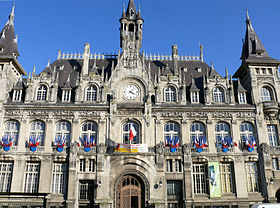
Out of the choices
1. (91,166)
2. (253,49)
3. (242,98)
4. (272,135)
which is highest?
(253,49)

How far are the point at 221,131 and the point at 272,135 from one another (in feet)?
24.2

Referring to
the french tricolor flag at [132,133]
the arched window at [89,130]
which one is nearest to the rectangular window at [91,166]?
the arched window at [89,130]

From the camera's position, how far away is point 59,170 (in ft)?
116

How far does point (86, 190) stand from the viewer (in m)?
34.8

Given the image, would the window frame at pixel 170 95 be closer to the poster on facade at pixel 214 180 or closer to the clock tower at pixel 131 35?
the clock tower at pixel 131 35

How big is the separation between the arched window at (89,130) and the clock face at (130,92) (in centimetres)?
623

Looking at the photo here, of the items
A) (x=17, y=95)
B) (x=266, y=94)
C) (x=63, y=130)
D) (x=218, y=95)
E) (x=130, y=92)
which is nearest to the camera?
(x=63, y=130)

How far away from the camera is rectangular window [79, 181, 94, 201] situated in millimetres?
34463

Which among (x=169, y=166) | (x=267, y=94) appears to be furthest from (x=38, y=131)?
(x=267, y=94)

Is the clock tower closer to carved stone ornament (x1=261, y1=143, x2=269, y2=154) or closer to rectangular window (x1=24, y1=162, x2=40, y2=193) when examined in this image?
rectangular window (x1=24, y1=162, x2=40, y2=193)

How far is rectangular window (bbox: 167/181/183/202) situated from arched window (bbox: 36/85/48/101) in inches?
840

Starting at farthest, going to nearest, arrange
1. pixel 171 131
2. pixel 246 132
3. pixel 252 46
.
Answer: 1. pixel 252 46
2. pixel 246 132
3. pixel 171 131

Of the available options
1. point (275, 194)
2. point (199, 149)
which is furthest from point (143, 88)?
point (275, 194)

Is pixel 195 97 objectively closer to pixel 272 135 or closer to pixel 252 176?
pixel 272 135
